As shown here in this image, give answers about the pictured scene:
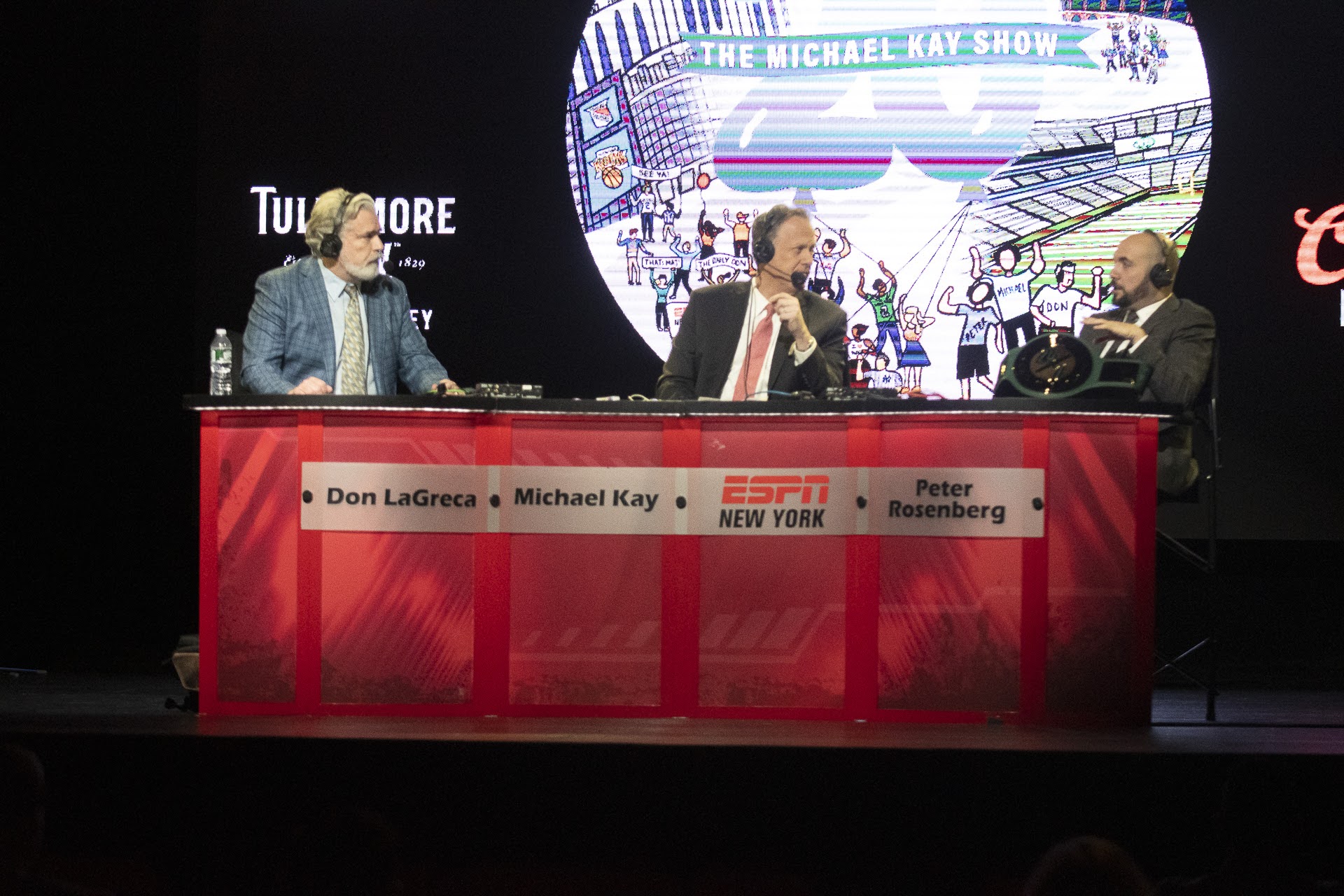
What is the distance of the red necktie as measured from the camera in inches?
188

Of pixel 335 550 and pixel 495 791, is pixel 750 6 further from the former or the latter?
pixel 495 791

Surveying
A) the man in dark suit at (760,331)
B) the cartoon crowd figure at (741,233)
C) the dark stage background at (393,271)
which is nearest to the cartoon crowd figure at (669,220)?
the cartoon crowd figure at (741,233)

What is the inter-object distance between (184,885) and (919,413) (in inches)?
92.2

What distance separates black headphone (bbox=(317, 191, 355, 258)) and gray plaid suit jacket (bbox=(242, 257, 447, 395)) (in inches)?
2.0

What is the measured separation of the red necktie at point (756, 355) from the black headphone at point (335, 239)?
1.52 meters

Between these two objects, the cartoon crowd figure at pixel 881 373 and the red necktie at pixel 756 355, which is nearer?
the red necktie at pixel 756 355

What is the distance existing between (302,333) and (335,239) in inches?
13.3

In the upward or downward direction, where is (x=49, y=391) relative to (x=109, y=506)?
upward

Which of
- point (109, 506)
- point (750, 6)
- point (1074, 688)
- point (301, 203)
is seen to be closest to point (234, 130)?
point (301, 203)

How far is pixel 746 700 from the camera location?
3.85 meters

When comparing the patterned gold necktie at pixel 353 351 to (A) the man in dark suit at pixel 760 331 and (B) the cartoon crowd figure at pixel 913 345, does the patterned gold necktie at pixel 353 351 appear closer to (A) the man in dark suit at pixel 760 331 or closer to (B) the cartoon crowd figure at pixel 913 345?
(A) the man in dark suit at pixel 760 331

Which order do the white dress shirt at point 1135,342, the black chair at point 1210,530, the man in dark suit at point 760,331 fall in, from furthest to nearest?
the man in dark suit at point 760,331
the white dress shirt at point 1135,342
the black chair at point 1210,530

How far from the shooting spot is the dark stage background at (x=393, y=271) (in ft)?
19.3

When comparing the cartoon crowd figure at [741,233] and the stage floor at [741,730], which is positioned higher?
the cartoon crowd figure at [741,233]
